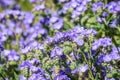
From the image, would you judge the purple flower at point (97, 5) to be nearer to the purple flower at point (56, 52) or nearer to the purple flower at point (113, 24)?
the purple flower at point (113, 24)

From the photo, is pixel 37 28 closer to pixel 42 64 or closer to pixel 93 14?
pixel 93 14

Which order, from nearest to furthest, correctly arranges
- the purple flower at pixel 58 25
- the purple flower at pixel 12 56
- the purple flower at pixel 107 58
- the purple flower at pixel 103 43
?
the purple flower at pixel 107 58 < the purple flower at pixel 103 43 < the purple flower at pixel 12 56 < the purple flower at pixel 58 25

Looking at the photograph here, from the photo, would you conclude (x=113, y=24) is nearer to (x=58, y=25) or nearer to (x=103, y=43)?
(x=58, y=25)

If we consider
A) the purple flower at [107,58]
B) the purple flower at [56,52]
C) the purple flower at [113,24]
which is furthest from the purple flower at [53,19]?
the purple flower at [107,58]

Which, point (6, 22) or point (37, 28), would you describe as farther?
point (6, 22)

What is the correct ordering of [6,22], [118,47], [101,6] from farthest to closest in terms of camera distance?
[6,22] → [101,6] → [118,47]

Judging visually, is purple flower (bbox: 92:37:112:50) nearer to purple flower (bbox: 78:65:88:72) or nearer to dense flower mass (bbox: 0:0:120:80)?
dense flower mass (bbox: 0:0:120:80)

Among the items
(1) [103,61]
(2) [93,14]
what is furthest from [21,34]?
(1) [103,61]

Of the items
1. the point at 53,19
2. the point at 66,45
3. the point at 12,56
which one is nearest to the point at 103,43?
the point at 66,45

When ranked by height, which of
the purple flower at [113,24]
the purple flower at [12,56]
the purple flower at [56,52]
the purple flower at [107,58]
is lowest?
the purple flower at [12,56]
